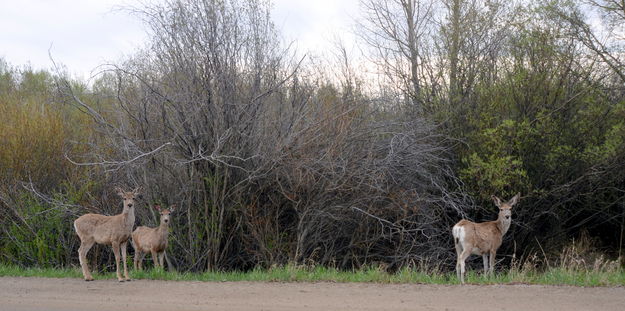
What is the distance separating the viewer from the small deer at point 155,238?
1298 cm

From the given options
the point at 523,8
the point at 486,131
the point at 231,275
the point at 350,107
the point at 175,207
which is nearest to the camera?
the point at 231,275

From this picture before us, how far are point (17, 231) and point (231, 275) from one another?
6.35 metres

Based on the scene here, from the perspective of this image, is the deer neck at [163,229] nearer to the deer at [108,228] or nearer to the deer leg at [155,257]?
the deer leg at [155,257]

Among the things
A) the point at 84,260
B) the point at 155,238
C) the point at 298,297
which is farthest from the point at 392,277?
the point at 84,260

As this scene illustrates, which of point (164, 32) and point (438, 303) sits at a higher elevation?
point (164, 32)

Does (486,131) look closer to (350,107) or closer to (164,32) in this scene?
(350,107)

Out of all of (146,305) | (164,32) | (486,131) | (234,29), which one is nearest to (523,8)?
(486,131)

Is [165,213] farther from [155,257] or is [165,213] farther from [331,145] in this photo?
[331,145]

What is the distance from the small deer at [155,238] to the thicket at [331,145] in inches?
29.8

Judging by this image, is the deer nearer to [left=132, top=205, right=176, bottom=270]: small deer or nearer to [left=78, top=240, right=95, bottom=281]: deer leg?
[left=78, top=240, right=95, bottom=281]: deer leg

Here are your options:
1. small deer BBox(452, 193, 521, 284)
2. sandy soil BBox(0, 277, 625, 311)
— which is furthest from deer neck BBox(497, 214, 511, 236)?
sandy soil BBox(0, 277, 625, 311)

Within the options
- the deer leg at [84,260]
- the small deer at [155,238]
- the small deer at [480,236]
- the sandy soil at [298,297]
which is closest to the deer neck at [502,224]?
the small deer at [480,236]

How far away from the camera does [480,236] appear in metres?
13.3

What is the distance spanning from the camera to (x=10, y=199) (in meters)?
15.6
